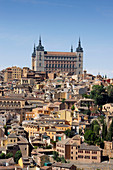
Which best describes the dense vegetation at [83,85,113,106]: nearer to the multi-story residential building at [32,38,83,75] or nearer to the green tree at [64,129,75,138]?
the green tree at [64,129,75,138]

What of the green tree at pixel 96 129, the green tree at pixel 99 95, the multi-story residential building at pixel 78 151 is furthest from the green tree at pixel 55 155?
the green tree at pixel 99 95

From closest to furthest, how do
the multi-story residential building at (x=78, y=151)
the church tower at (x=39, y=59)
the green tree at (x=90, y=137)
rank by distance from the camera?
the multi-story residential building at (x=78, y=151) < the green tree at (x=90, y=137) < the church tower at (x=39, y=59)

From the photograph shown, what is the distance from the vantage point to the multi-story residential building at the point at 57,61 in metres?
120

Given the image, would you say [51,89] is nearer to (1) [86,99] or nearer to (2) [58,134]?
(1) [86,99]

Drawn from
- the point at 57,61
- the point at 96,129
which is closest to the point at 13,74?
the point at 57,61

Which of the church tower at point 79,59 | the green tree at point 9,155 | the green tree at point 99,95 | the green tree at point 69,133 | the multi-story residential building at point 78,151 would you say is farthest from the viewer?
the church tower at point 79,59

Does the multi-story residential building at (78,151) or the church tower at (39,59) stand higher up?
the church tower at (39,59)

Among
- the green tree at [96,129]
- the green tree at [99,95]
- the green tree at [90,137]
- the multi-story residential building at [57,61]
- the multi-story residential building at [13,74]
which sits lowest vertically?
the green tree at [90,137]

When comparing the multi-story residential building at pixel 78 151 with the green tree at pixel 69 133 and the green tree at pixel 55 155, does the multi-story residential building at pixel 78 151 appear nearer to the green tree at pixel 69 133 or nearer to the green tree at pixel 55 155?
the green tree at pixel 55 155

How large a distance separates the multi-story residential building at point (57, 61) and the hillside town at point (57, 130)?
46661 millimetres

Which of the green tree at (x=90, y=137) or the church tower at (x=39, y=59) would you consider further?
the church tower at (x=39, y=59)

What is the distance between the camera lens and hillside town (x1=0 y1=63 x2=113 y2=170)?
4488cm

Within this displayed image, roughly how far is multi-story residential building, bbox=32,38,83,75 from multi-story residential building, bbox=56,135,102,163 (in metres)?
73.6

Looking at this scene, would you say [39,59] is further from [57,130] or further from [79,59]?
[57,130]
